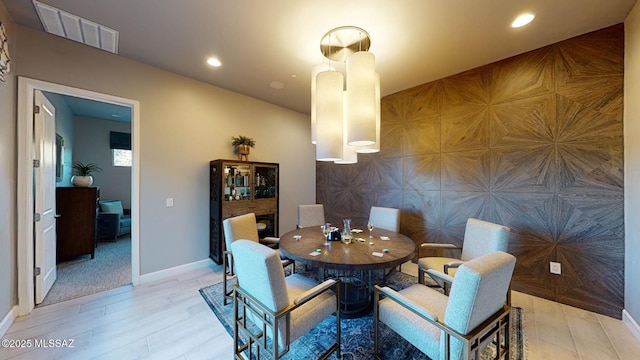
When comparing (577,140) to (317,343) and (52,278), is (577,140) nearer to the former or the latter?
(317,343)

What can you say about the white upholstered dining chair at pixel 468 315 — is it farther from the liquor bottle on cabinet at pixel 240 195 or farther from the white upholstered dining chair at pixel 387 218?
the liquor bottle on cabinet at pixel 240 195

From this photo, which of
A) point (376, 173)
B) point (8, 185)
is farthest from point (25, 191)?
point (376, 173)

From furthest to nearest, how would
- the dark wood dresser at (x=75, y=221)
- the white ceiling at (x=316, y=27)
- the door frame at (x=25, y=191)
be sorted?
the dark wood dresser at (x=75, y=221) < the door frame at (x=25, y=191) < the white ceiling at (x=316, y=27)

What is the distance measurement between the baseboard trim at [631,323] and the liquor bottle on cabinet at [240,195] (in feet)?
13.3

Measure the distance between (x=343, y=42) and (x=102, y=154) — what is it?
258 inches

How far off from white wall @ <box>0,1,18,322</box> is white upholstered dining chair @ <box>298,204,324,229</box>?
115 inches

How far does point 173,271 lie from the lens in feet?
10.7

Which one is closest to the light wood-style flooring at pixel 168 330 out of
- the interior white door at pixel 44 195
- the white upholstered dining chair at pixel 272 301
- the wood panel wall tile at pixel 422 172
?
the interior white door at pixel 44 195

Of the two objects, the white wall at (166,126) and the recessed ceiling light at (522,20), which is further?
the white wall at (166,126)

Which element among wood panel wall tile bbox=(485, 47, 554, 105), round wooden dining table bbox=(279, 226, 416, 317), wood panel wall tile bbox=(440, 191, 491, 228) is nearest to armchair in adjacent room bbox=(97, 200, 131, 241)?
round wooden dining table bbox=(279, 226, 416, 317)

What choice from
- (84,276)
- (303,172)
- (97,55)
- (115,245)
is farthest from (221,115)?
(115,245)

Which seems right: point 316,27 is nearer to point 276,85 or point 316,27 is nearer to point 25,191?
point 276,85

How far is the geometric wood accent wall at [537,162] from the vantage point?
227cm

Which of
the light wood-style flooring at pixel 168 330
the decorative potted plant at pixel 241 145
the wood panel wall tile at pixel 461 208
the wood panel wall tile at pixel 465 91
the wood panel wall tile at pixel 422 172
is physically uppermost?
the wood panel wall tile at pixel 465 91
